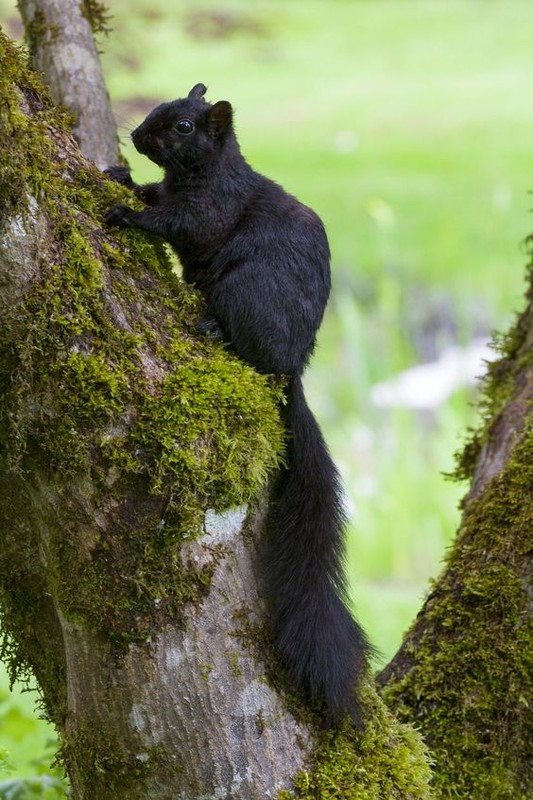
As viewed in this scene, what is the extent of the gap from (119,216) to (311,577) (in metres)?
0.71

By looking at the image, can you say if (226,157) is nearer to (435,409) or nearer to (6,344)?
(6,344)

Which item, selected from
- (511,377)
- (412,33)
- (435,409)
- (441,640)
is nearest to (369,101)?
(412,33)

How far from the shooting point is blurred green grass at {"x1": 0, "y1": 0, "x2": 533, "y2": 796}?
4340mm

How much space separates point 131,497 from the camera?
1435 millimetres

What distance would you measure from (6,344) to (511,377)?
1.34m

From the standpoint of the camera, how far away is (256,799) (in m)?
1.51

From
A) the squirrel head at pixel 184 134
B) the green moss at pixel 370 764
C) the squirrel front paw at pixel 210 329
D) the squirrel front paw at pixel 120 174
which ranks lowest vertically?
the green moss at pixel 370 764

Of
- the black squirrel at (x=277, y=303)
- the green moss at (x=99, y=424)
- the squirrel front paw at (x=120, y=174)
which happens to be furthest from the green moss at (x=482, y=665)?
the squirrel front paw at (x=120, y=174)

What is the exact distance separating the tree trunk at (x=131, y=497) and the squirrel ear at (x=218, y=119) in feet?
1.98

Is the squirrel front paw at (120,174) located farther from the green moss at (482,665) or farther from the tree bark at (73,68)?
the green moss at (482,665)

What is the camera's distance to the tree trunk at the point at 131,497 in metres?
1.42

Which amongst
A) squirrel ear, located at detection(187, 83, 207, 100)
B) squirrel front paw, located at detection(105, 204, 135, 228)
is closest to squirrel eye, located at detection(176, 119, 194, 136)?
squirrel ear, located at detection(187, 83, 207, 100)

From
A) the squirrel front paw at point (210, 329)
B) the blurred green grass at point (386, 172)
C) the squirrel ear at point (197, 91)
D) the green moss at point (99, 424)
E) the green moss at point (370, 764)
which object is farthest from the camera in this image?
the blurred green grass at point (386, 172)

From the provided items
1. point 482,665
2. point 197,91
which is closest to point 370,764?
point 482,665
